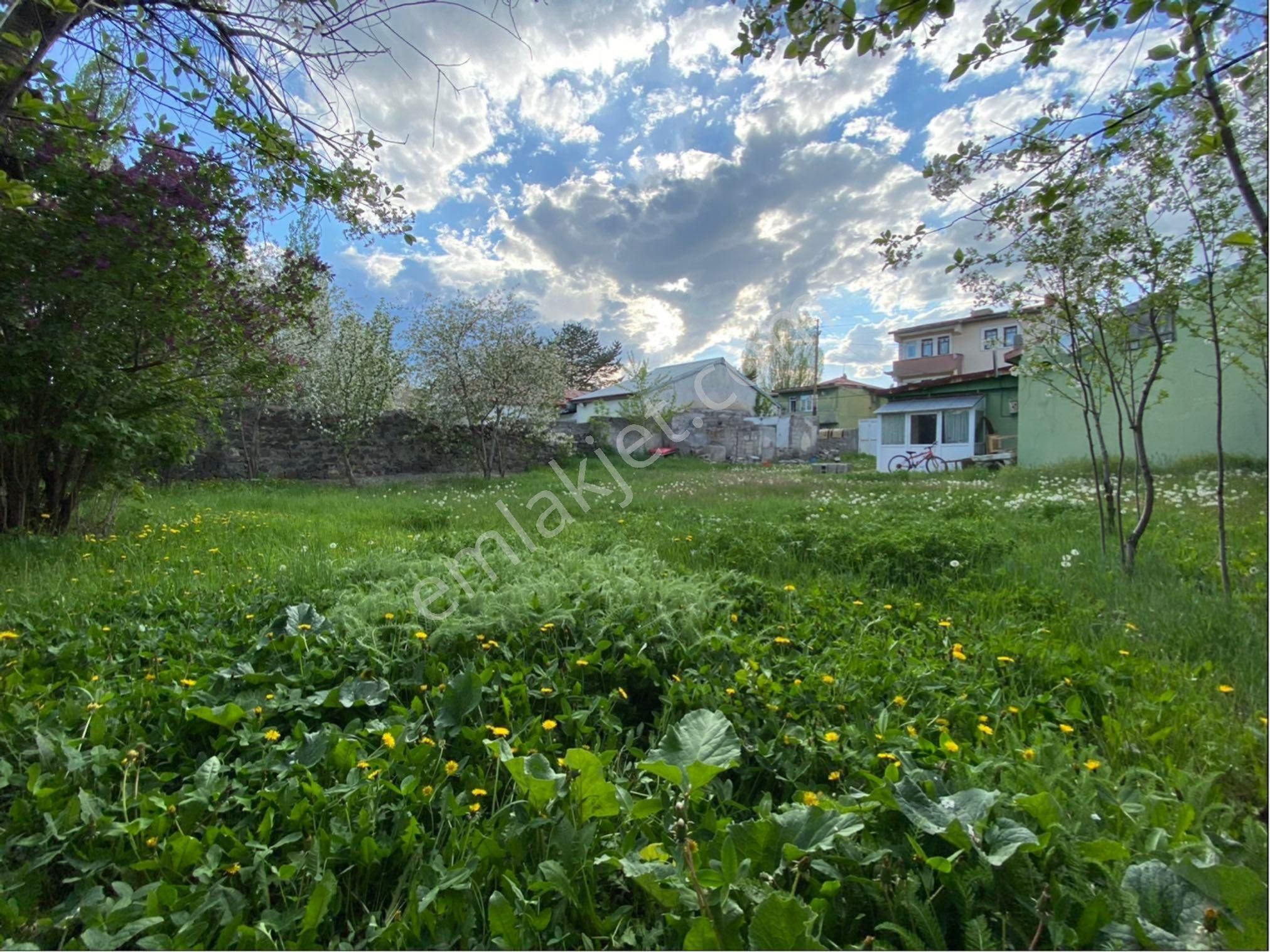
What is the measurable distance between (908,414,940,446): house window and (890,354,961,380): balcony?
108 inches

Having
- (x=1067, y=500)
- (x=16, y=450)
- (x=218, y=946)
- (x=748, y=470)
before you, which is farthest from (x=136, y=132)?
(x=748, y=470)

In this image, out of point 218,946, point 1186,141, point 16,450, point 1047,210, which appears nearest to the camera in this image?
point 218,946

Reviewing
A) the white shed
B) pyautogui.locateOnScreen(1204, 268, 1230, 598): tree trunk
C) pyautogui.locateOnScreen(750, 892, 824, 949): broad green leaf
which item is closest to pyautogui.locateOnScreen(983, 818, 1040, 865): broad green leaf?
pyautogui.locateOnScreen(750, 892, 824, 949): broad green leaf

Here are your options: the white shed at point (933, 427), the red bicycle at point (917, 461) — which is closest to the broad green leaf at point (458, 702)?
the white shed at point (933, 427)

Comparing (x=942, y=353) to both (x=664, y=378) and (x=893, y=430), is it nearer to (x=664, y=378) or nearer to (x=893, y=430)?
(x=893, y=430)

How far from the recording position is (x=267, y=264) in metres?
6.10

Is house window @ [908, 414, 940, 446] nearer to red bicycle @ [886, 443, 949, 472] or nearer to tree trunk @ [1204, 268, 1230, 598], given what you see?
red bicycle @ [886, 443, 949, 472]

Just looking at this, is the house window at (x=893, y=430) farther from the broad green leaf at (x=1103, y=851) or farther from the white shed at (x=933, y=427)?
the broad green leaf at (x=1103, y=851)

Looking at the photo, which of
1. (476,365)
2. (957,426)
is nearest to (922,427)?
(957,426)

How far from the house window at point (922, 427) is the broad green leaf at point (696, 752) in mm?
17114

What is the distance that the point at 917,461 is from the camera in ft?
52.2

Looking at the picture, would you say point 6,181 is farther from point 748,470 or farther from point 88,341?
point 748,470

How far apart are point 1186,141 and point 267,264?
25.0ft

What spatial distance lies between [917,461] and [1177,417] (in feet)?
24.0
